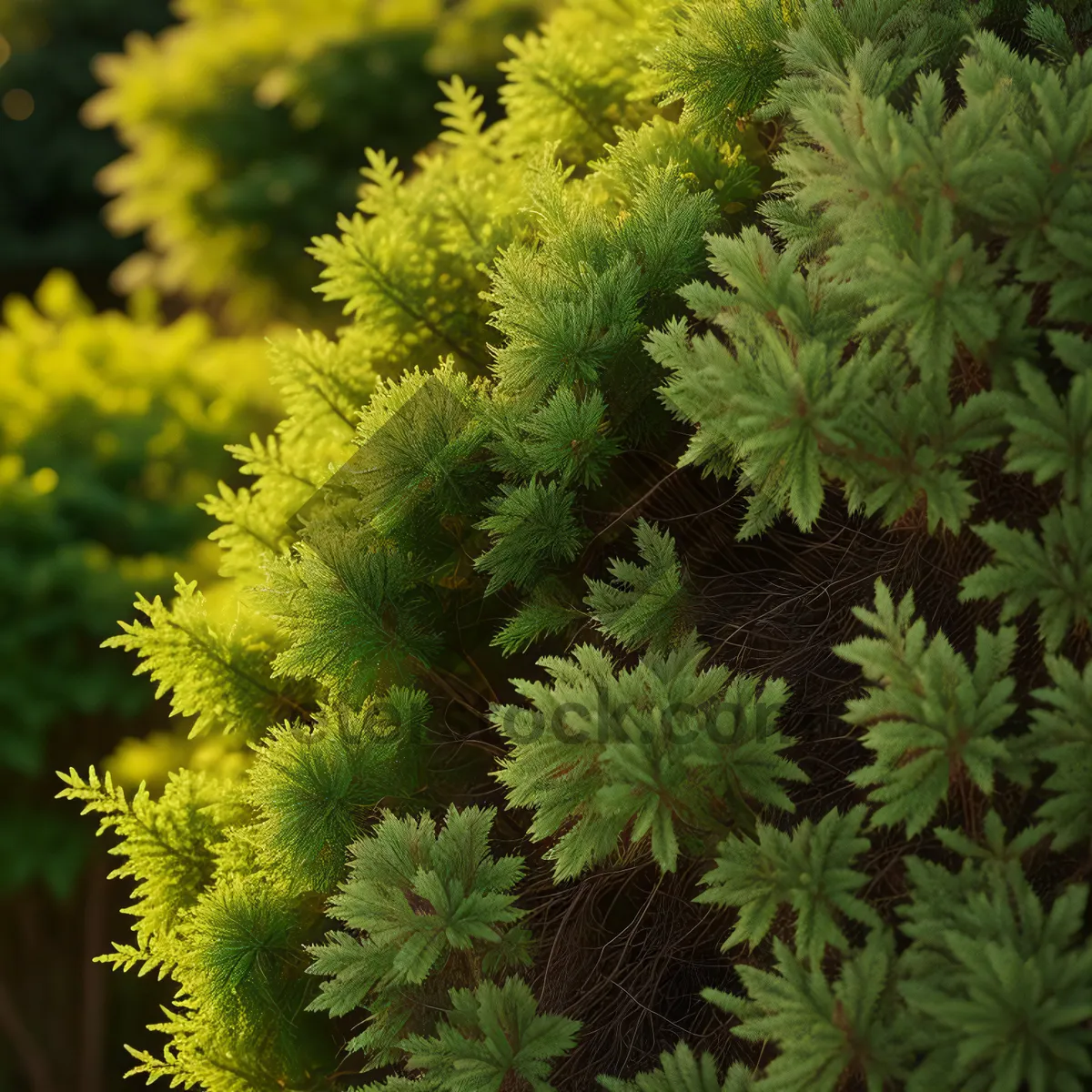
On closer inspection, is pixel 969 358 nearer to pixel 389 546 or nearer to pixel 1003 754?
pixel 1003 754

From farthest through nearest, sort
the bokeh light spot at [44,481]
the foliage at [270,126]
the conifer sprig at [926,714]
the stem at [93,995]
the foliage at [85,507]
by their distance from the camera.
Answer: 1. the foliage at [270,126]
2. the stem at [93,995]
3. the bokeh light spot at [44,481]
4. the foliage at [85,507]
5. the conifer sprig at [926,714]

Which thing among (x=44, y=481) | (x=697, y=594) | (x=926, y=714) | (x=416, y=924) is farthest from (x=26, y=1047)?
(x=926, y=714)

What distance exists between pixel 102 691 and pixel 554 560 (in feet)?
12.4

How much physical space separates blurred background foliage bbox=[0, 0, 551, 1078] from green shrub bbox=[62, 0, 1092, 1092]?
0.73 metres

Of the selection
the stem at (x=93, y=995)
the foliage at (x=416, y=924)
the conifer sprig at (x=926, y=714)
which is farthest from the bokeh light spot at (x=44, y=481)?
the conifer sprig at (x=926, y=714)

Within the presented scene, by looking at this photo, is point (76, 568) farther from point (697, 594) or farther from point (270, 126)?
point (270, 126)

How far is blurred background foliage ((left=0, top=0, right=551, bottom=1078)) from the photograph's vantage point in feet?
17.2

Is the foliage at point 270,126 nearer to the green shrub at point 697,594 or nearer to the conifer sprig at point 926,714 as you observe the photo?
the green shrub at point 697,594

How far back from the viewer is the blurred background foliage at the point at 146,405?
206 inches

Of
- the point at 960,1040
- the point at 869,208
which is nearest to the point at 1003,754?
the point at 960,1040

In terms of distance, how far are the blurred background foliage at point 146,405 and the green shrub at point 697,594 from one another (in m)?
0.73

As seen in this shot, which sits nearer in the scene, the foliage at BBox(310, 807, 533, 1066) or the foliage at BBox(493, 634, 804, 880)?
the foliage at BBox(493, 634, 804, 880)

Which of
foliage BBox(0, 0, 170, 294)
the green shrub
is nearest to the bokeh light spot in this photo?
the green shrub

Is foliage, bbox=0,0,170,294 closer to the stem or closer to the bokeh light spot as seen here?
the bokeh light spot
